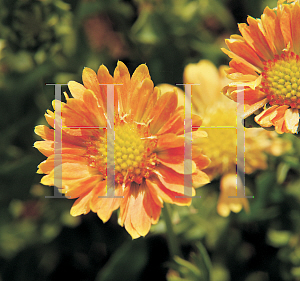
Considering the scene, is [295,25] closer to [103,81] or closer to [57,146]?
[103,81]

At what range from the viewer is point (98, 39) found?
3.03m

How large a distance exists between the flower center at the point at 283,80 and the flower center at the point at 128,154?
0.56m

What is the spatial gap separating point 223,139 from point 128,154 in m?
0.73

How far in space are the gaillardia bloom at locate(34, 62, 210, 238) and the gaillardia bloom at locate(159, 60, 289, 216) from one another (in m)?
0.51

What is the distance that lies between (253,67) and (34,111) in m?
1.86

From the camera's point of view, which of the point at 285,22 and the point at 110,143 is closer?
the point at 285,22

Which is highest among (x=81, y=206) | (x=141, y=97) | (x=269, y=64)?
(x=269, y=64)

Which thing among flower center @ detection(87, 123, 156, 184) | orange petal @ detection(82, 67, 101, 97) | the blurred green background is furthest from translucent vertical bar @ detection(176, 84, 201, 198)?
the blurred green background

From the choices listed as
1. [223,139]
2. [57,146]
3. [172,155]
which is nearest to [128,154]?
[172,155]

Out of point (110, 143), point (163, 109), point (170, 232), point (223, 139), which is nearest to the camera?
point (163, 109)

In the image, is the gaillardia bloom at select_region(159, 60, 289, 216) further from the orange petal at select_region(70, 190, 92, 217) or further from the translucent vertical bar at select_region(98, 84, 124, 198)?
the orange petal at select_region(70, 190, 92, 217)

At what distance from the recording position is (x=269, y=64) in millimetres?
1436

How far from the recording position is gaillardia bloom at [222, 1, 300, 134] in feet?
4.29

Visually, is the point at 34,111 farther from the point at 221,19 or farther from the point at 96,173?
the point at 221,19
